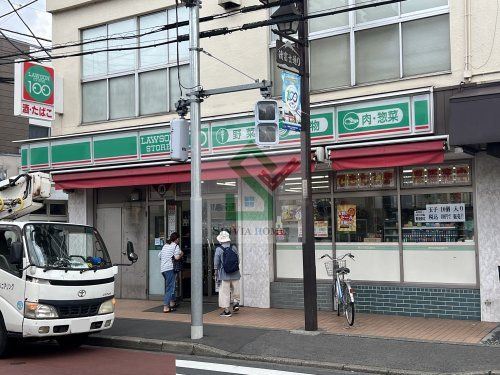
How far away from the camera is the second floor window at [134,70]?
15.3 metres

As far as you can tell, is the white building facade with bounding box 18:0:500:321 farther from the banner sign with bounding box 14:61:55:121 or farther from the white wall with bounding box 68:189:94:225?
the banner sign with bounding box 14:61:55:121

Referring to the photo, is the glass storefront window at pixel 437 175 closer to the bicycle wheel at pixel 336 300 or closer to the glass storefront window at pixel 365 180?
the glass storefront window at pixel 365 180

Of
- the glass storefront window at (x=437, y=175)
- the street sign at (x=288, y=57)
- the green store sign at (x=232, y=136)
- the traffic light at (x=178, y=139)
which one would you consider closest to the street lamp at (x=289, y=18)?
the street sign at (x=288, y=57)

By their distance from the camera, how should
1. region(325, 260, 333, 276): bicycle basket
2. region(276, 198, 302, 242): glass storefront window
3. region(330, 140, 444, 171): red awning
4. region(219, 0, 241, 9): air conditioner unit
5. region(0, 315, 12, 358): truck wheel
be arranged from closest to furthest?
region(0, 315, 12, 358): truck wheel, region(330, 140, 444, 171): red awning, region(325, 260, 333, 276): bicycle basket, region(276, 198, 302, 242): glass storefront window, region(219, 0, 241, 9): air conditioner unit

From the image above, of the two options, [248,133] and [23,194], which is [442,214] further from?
[23,194]

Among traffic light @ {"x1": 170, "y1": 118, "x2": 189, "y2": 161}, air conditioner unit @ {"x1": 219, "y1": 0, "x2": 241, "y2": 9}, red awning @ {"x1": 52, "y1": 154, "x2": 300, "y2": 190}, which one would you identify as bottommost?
red awning @ {"x1": 52, "y1": 154, "x2": 300, "y2": 190}

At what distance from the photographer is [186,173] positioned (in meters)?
13.6

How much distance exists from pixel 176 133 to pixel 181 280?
515cm

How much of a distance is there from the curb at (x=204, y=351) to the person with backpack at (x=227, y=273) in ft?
8.36

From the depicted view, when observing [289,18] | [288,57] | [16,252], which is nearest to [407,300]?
[288,57]

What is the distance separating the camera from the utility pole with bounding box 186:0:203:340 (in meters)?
10.4

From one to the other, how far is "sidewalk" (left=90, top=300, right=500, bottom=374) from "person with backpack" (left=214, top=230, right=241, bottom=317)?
0.35 meters

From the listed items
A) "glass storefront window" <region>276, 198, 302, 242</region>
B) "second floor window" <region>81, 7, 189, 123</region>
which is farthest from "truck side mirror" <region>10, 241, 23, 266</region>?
"second floor window" <region>81, 7, 189, 123</region>

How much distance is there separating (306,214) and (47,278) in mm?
4631
